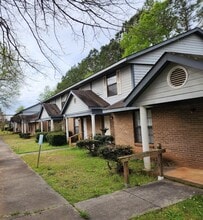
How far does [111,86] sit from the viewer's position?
16.4 meters

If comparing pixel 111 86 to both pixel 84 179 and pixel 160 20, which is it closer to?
pixel 84 179

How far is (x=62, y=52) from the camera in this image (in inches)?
144

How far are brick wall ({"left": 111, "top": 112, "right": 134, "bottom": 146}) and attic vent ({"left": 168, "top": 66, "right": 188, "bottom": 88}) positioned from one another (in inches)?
220

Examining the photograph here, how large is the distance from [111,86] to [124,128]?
3.73m

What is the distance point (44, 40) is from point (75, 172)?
7.47 meters

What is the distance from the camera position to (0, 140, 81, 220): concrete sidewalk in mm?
5645

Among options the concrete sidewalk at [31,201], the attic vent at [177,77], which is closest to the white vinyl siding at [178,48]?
the attic vent at [177,77]

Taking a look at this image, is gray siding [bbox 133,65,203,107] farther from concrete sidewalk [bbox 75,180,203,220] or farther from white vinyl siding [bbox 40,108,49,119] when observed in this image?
white vinyl siding [bbox 40,108,49,119]

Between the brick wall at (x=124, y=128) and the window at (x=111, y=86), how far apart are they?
2.11 meters

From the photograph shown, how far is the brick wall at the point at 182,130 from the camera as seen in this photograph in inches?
348

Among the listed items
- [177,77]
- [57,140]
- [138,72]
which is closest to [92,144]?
[138,72]

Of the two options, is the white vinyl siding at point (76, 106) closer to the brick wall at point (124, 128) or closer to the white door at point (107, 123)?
the white door at point (107, 123)

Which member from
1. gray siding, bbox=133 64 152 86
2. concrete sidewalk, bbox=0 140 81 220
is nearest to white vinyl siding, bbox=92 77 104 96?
gray siding, bbox=133 64 152 86

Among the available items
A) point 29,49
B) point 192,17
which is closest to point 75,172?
point 29,49
